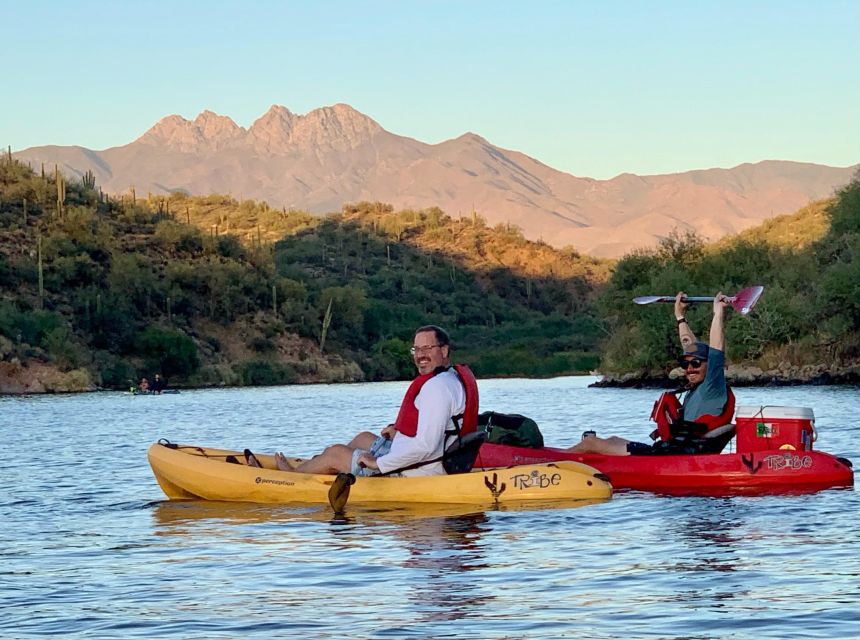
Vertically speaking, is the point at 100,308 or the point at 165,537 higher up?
the point at 100,308

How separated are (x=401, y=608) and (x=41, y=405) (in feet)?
125

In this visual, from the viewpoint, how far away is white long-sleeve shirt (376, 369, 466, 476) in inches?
491

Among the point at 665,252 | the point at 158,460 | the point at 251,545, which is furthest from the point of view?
the point at 665,252

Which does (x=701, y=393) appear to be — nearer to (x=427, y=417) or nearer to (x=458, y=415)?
(x=458, y=415)

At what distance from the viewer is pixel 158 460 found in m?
14.9

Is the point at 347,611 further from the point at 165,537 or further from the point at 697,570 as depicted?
the point at 165,537

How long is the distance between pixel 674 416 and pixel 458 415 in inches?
121

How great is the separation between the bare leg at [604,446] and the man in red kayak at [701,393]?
195 mm

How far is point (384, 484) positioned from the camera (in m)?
13.2

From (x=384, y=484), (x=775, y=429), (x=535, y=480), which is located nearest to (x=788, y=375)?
(x=775, y=429)

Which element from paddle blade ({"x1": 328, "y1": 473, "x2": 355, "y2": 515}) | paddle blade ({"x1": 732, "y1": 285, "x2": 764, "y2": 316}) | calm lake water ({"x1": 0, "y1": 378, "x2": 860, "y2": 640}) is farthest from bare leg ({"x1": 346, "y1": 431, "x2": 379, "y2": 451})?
paddle blade ({"x1": 732, "y1": 285, "x2": 764, "y2": 316})

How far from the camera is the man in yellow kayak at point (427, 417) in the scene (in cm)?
1244

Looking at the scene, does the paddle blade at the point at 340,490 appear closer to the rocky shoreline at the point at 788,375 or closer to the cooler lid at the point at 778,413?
the cooler lid at the point at 778,413

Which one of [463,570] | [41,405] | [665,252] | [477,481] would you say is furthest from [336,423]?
[665,252]
